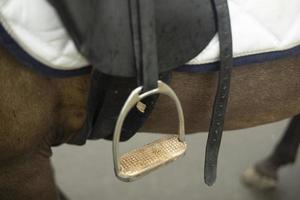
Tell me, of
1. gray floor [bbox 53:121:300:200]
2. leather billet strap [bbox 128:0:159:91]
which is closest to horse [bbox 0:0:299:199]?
leather billet strap [bbox 128:0:159:91]

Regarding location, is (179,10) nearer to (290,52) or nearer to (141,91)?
(141,91)

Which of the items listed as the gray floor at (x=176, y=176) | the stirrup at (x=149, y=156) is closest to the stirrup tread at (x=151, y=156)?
the stirrup at (x=149, y=156)

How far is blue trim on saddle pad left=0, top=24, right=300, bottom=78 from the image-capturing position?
55cm

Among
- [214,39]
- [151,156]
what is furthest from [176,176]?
→ [214,39]

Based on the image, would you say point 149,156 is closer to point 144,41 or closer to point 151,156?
point 151,156

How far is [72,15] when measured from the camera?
1.80 feet

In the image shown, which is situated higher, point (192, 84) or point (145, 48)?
point (145, 48)

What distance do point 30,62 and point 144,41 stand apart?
5.5 inches

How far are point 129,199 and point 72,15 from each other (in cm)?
82

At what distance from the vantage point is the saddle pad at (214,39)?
1.78 ft

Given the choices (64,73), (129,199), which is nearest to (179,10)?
(64,73)

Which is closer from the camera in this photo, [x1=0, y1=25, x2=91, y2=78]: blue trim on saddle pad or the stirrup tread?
[x1=0, y1=25, x2=91, y2=78]: blue trim on saddle pad

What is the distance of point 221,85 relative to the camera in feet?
2.21

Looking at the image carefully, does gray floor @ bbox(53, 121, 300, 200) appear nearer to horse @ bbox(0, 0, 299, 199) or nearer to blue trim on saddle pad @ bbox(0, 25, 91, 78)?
horse @ bbox(0, 0, 299, 199)
